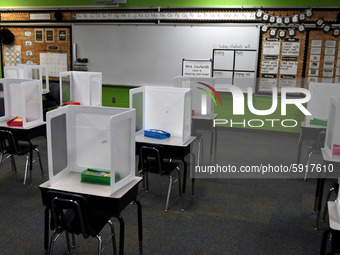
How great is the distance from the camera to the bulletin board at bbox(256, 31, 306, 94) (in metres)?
6.25

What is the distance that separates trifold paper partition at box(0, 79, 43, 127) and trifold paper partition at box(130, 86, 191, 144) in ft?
4.31

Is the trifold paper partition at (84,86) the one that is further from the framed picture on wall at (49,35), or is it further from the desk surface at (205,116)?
the framed picture on wall at (49,35)

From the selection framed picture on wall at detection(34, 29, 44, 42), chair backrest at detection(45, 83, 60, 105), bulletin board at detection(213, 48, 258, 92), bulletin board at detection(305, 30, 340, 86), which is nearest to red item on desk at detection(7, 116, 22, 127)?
chair backrest at detection(45, 83, 60, 105)

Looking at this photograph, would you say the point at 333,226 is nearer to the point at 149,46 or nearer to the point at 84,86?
the point at 84,86

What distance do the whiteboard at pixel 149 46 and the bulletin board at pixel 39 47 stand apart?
0.98 feet

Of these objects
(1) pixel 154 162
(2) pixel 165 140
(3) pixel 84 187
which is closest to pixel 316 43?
(2) pixel 165 140

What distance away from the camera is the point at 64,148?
2.57 m

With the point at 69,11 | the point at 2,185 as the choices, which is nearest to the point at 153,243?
the point at 2,185

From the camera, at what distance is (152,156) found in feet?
11.2

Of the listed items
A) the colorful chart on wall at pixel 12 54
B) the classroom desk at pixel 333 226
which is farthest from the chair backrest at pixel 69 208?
the colorful chart on wall at pixel 12 54

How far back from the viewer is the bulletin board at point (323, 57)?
20.0 ft

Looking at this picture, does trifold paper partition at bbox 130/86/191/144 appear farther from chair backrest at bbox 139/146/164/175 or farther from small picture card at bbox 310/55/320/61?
small picture card at bbox 310/55/320/61

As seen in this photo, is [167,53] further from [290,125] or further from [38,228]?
[38,228]

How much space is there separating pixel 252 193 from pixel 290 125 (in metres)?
2.96
